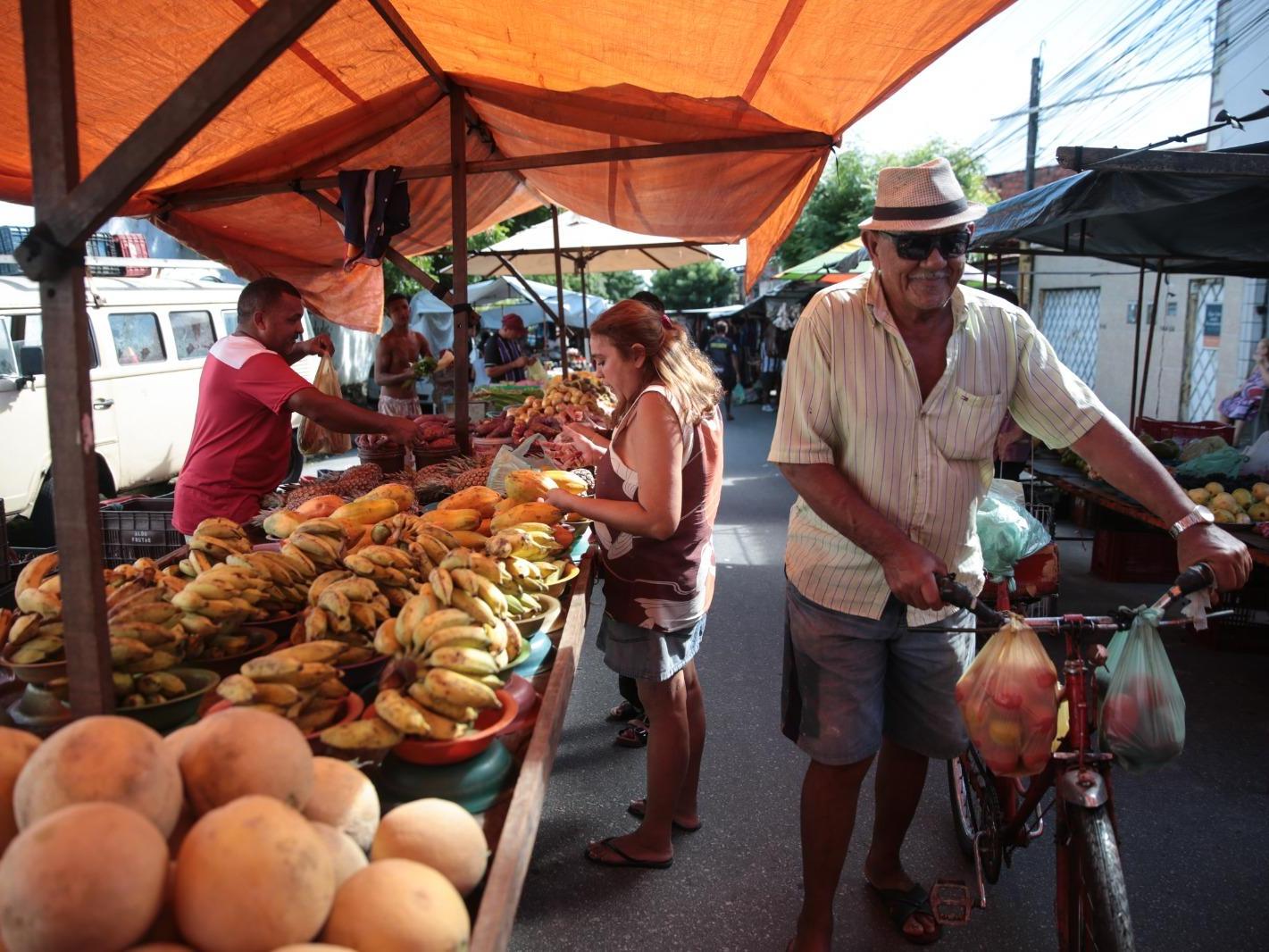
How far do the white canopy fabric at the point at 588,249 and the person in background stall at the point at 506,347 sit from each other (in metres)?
0.90

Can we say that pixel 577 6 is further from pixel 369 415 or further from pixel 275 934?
pixel 275 934

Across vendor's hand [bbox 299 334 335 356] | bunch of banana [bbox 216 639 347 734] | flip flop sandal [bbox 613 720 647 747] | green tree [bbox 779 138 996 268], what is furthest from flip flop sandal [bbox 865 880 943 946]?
green tree [bbox 779 138 996 268]

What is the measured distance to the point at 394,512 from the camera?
328 cm

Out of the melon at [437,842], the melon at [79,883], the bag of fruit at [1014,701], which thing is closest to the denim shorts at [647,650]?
the bag of fruit at [1014,701]

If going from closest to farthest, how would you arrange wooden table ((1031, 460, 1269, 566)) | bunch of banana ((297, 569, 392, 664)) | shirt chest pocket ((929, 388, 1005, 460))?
bunch of banana ((297, 569, 392, 664)), shirt chest pocket ((929, 388, 1005, 460)), wooden table ((1031, 460, 1269, 566))

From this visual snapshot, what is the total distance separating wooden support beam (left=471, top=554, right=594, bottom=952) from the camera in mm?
1341

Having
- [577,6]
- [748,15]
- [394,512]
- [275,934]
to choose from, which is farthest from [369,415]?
[275,934]

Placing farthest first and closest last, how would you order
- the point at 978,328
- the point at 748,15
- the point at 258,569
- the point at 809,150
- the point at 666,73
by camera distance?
1. the point at 809,150
2. the point at 666,73
3. the point at 748,15
4. the point at 978,328
5. the point at 258,569

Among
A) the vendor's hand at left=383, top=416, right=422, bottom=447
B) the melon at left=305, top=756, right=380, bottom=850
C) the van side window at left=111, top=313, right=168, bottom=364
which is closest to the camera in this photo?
the melon at left=305, top=756, right=380, bottom=850

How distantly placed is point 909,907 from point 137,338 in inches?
409

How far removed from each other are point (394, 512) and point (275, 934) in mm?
2267

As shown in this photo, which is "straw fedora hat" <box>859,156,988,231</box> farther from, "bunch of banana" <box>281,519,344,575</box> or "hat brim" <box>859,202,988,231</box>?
"bunch of banana" <box>281,519,344,575</box>

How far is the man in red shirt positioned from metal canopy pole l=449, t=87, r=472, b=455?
1.28 metres

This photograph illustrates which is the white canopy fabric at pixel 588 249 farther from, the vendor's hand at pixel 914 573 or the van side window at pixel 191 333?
the vendor's hand at pixel 914 573
